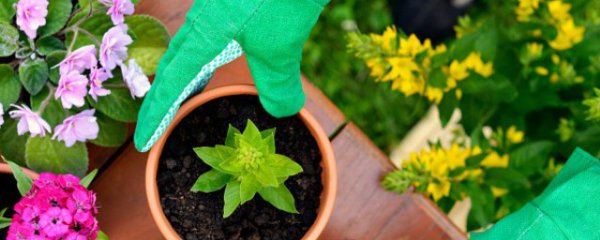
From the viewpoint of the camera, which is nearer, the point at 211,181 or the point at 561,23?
the point at 211,181

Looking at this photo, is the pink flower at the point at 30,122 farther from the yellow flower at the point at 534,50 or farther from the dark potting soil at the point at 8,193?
the yellow flower at the point at 534,50

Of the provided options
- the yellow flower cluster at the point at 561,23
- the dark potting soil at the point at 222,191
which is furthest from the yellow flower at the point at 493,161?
the dark potting soil at the point at 222,191

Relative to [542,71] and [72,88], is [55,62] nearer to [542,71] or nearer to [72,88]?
[72,88]

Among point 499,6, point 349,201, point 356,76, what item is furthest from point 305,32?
point 499,6

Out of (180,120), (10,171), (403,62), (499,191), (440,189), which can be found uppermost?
(10,171)

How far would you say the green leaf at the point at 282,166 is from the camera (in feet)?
2.40

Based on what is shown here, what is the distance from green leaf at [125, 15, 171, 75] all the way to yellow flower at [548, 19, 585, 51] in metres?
0.65

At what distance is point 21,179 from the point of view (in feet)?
2.60

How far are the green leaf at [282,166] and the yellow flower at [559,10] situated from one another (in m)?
0.58

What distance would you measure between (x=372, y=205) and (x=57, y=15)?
0.54 m

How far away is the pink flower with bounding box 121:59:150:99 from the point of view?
824mm

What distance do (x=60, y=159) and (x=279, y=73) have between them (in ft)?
1.21

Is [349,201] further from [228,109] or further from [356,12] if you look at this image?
[356,12]

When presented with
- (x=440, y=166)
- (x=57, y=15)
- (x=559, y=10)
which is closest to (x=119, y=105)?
(x=57, y=15)
